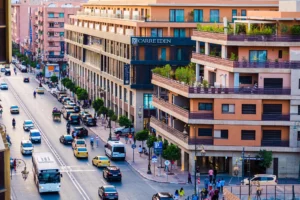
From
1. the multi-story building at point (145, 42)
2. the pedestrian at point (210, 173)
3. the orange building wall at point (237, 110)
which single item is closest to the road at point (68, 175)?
the pedestrian at point (210, 173)

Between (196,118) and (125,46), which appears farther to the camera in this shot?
(125,46)

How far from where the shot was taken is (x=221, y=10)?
89188 mm

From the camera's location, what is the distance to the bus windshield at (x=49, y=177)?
51.5m

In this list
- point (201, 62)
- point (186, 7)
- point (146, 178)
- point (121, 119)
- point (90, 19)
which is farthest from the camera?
point (90, 19)

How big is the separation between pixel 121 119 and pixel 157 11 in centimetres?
1414

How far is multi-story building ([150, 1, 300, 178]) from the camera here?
5934 cm

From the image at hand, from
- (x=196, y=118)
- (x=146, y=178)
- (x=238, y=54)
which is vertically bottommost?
(x=146, y=178)

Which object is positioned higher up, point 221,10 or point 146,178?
point 221,10

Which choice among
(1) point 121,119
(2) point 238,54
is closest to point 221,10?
(1) point 121,119

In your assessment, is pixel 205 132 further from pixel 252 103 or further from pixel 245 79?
pixel 245 79

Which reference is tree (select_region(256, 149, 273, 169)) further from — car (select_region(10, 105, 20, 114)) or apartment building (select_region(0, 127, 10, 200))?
apartment building (select_region(0, 127, 10, 200))

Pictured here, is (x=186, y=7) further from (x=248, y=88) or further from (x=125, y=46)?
(x=248, y=88)

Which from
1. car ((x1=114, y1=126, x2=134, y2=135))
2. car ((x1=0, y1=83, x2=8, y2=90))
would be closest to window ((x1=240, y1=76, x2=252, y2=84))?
car ((x1=114, y1=126, x2=134, y2=135))

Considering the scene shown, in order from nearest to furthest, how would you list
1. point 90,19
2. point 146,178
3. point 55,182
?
point 55,182
point 146,178
point 90,19
